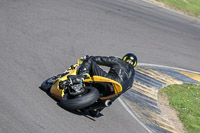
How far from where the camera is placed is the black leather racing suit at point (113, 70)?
675cm

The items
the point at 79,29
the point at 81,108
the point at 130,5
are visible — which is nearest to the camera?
the point at 81,108

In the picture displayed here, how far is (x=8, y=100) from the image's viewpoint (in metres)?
6.30

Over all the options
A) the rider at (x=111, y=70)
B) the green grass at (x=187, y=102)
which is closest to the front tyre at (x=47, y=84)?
the rider at (x=111, y=70)

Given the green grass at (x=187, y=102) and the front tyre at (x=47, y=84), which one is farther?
the green grass at (x=187, y=102)

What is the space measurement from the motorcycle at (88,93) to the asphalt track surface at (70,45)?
0.24 meters

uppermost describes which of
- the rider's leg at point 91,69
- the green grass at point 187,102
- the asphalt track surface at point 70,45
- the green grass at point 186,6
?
the rider's leg at point 91,69

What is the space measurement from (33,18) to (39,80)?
179 inches

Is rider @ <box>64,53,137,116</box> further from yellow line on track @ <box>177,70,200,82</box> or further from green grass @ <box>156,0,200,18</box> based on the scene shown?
green grass @ <box>156,0,200,18</box>

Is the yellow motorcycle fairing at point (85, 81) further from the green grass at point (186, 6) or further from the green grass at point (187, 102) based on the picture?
the green grass at point (186, 6)

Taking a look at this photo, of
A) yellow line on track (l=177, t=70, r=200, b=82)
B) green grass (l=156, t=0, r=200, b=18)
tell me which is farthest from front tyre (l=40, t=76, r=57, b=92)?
green grass (l=156, t=0, r=200, b=18)

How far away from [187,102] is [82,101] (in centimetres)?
438

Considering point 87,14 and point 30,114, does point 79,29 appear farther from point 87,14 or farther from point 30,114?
point 30,114

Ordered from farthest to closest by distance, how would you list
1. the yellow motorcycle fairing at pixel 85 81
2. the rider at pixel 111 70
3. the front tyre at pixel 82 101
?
the rider at pixel 111 70 < the yellow motorcycle fairing at pixel 85 81 < the front tyre at pixel 82 101

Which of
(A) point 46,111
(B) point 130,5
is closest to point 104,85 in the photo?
(A) point 46,111
